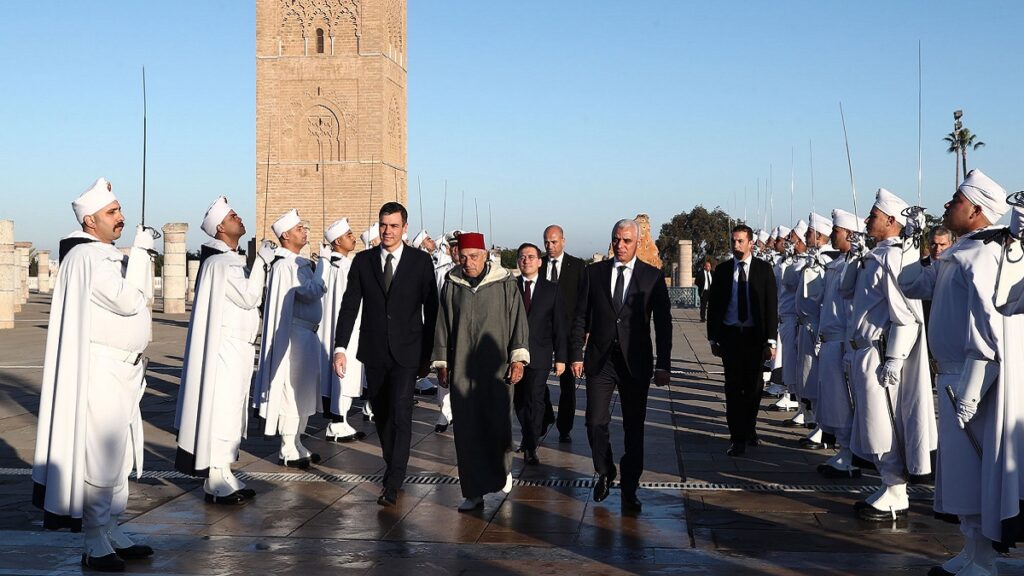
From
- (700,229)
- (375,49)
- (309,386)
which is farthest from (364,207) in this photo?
(309,386)

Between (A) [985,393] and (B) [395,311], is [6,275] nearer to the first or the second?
(B) [395,311]

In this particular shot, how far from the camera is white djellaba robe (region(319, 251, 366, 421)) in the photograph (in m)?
10.6

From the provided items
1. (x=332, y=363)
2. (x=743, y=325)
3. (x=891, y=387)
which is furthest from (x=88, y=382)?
(x=743, y=325)

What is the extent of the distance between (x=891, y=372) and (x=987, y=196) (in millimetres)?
1582

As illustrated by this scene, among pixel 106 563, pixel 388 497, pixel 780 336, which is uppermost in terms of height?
pixel 780 336

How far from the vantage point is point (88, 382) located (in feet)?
19.9

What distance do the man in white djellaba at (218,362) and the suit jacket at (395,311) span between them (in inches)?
26.5

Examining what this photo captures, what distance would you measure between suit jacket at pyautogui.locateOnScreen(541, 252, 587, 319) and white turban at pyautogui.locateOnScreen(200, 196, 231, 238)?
3.18m

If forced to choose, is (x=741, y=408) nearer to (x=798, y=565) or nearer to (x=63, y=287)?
(x=798, y=565)

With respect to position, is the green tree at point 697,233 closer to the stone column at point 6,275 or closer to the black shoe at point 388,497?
the stone column at point 6,275

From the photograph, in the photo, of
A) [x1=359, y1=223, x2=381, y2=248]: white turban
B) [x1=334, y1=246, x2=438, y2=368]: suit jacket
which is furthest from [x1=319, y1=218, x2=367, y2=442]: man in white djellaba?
[x1=334, y1=246, x2=438, y2=368]: suit jacket

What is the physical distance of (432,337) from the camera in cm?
779

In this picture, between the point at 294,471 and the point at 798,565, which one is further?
the point at 294,471

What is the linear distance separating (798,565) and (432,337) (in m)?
2.98
